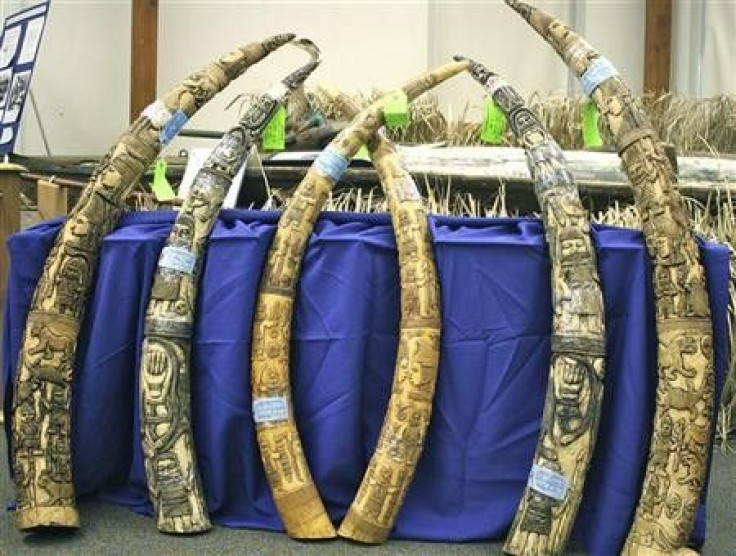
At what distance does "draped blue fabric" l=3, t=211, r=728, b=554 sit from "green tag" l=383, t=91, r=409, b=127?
0.24m

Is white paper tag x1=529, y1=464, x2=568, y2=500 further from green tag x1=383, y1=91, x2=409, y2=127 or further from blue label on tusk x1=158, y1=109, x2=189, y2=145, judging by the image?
blue label on tusk x1=158, y1=109, x2=189, y2=145

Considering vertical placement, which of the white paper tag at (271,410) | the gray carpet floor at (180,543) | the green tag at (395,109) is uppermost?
the green tag at (395,109)

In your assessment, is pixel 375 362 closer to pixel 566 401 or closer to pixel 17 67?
pixel 566 401

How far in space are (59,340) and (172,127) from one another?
1.80 feet

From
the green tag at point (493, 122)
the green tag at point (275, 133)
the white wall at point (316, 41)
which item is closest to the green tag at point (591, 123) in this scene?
the green tag at point (493, 122)

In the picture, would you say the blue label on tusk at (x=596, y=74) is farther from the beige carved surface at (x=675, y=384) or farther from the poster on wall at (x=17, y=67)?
the poster on wall at (x=17, y=67)

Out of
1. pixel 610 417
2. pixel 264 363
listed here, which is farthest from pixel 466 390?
pixel 264 363

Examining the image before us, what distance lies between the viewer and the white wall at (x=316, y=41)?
5.45 m

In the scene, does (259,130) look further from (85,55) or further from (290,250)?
(85,55)

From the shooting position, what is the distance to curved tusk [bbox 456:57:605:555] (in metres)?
1.75

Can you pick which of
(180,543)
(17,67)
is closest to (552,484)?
(180,543)

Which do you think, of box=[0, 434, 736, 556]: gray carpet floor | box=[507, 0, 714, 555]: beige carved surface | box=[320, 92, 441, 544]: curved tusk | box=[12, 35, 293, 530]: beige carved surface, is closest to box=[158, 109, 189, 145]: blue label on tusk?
box=[12, 35, 293, 530]: beige carved surface

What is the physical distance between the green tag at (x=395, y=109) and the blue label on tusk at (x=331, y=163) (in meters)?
0.14

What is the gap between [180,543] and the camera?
1843mm
